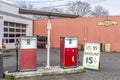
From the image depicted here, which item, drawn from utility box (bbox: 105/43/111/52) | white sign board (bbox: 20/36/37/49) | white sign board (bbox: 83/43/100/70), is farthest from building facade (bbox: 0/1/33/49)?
white sign board (bbox: 20/36/37/49)

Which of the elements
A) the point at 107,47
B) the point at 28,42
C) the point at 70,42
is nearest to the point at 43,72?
the point at 28,42

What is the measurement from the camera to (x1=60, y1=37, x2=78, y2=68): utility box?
11.6 metres

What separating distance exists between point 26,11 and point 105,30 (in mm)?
17063

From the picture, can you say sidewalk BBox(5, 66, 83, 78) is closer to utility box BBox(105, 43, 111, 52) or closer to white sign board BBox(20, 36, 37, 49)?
white sign board BBox(20, 36, 37, 49)

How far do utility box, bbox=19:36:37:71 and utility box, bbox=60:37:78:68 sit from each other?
4.95 ft

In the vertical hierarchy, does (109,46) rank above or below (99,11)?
below

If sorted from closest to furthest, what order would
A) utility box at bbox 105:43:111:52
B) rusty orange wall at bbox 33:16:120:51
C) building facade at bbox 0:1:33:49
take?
1. building facade at bbox 0:1:33:49
2. utility box at bbox 105:43:111:52
3. rusty orange wall at bbox 33:16:120:51

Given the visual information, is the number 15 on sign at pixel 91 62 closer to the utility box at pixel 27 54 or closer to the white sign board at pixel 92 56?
the white sign board at pixel 92 56

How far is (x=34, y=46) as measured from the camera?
10.8 meters

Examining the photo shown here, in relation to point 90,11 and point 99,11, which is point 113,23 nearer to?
point 90,11

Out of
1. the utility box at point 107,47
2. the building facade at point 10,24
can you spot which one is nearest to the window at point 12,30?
the building facade at point 10,24

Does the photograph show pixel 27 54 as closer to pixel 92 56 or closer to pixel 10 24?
pixel 92 56

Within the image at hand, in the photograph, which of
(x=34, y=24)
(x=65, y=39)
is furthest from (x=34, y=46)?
(x=34, y=24)

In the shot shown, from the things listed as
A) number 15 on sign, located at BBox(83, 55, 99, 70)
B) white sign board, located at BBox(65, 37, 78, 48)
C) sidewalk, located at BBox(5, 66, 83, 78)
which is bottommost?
sidewalk, located at BBox(5, 66, 83, 78)
